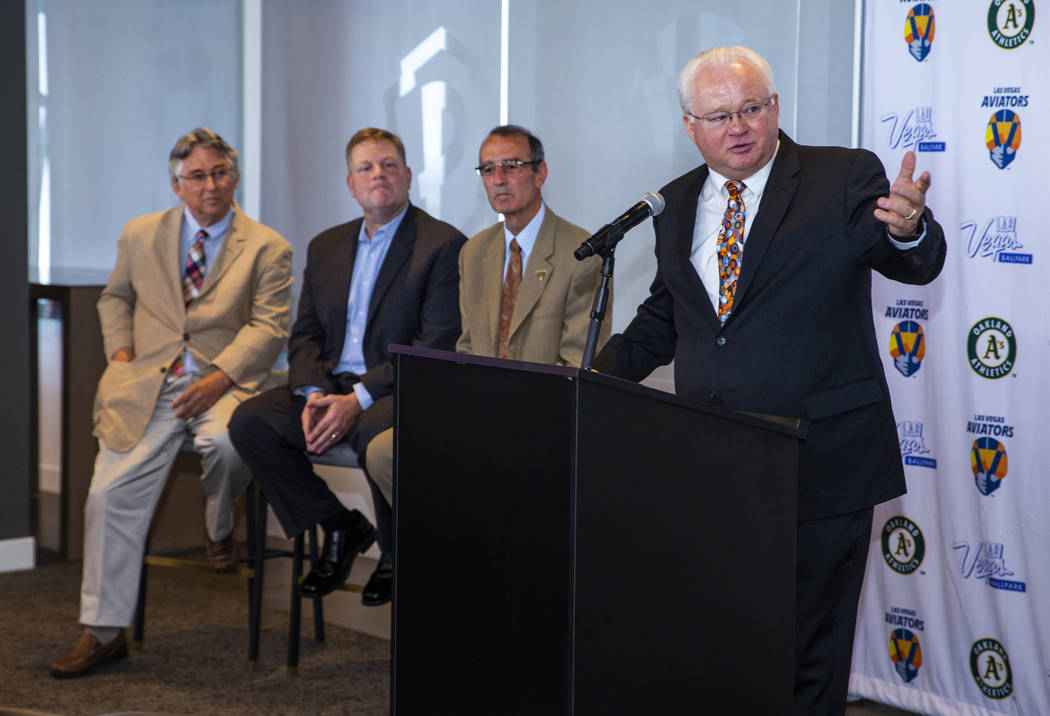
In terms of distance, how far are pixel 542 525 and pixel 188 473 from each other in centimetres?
392

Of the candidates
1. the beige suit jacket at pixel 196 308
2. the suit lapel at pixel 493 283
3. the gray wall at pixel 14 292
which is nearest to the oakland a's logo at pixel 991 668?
the suit lapel at pixel 493 283

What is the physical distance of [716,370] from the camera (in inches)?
87.7

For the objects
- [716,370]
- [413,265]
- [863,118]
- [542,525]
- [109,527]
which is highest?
[863,118]

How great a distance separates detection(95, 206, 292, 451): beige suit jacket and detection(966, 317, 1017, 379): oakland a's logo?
2392mm

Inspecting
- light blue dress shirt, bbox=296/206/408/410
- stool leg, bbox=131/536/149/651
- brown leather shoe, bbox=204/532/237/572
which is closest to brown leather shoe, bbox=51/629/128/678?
stool leg, bbox=131/536/149/651

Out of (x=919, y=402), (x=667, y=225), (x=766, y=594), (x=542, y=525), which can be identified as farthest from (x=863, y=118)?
(x=542, y=525)

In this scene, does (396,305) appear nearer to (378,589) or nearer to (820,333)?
(378,589)

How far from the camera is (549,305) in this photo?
3457 millimetres

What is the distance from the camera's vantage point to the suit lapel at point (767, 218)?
217cm

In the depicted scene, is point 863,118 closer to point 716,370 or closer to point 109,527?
point 716,370

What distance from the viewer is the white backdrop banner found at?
3.10 meters

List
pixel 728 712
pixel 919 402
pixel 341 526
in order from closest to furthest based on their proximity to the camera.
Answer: pixel 728 712, pixel 919 402, pixel 341 526

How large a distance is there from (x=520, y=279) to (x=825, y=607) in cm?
169

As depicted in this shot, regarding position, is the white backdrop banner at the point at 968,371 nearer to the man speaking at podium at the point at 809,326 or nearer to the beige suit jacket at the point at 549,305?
the beige suit jacket at the point at 549,305
